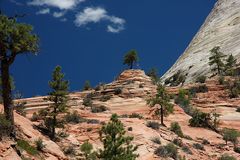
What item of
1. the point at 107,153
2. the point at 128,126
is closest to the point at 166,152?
the point at 128,126

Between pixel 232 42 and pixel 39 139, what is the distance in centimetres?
7734

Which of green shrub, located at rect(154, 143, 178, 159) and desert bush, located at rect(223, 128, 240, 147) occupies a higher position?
desert bush, located at rect(223, 128, 240, 147)

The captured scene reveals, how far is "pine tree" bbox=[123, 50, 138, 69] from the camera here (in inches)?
3511

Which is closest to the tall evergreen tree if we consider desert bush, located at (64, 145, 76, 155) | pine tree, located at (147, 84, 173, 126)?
desert bush, located at (64, 145, 76, 155)

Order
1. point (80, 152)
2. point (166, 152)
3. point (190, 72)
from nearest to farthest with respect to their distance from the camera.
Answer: point (80, 152)
point (166, 152)
point (190, 72)

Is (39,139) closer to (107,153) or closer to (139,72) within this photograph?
(107,153)

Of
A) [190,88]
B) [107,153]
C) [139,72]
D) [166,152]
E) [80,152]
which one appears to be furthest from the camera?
[139,72]

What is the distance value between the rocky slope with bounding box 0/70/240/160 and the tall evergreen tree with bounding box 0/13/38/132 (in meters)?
2.63

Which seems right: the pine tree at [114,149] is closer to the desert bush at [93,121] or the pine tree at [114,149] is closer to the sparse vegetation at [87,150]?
the sparse vegetation at [87,150]

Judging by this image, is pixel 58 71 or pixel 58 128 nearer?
pixel 58 71

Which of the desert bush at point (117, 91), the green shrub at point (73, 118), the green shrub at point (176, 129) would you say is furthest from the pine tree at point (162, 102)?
the desert bush at point (117, 91)

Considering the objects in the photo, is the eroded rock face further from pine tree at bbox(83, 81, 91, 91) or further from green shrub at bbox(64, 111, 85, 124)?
green shrub at bbox(64, 111, 85, 124)

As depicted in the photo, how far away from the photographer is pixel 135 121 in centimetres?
4781

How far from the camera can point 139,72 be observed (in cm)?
7994
